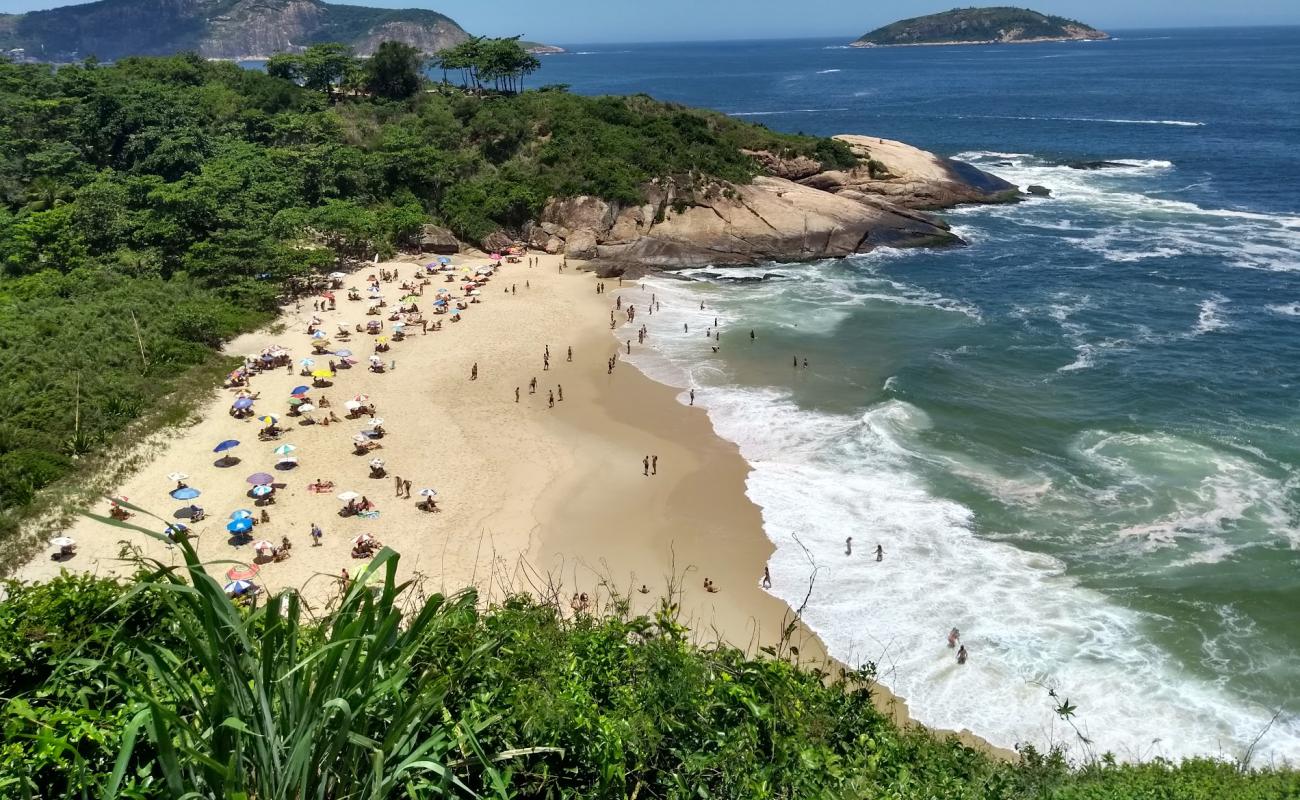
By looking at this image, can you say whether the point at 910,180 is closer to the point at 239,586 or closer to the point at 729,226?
Answer: the point at 729,226

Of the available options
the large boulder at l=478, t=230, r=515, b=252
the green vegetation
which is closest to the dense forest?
the large boulder at l=478, t=230, r=515, b=252

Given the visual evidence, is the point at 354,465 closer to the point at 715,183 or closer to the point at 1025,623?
the point at 1025,623

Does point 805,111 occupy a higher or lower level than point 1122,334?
higher

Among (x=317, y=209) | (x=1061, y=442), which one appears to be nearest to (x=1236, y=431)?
(x=1061, y=442)

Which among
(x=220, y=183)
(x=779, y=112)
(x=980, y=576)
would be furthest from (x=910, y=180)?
(x=779, y=112)

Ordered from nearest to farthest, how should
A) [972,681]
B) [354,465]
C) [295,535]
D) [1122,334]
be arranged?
1. [972,681]
2. [295,535]
3. [354,465]
4. [1122,334]
